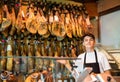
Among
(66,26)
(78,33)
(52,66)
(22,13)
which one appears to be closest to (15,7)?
(22,13)

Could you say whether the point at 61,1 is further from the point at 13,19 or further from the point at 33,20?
the point at 13,19

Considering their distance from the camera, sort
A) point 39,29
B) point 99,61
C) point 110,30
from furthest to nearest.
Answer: point 110,30 < point 39,29 < point 99,61

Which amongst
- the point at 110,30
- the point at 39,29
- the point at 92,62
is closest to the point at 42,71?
the point at 92,62

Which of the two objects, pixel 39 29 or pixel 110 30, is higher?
pixel 39 29

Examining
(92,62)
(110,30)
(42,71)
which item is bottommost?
(42,71)

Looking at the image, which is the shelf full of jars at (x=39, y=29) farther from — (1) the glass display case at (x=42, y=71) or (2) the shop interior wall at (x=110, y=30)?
(2) the shop interior wall at (x=110, y=30)

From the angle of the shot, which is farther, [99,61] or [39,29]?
[39,29]

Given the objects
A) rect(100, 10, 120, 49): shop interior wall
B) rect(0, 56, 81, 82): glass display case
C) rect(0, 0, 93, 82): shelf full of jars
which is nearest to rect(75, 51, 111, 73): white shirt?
rect(0, 56, 81, 82): glass display case

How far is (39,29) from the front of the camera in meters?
4.80

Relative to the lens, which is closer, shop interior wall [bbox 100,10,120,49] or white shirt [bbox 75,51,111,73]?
white shirt [bbox 75,51,111,73]

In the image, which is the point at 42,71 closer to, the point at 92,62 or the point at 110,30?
the point at 92,62

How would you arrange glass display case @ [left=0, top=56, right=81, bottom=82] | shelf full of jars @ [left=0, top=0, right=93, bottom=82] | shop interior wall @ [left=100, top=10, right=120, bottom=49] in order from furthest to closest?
shop interior wall @ [left=100, top=10, right=120, bottom=49]
shelf full of jars @ [left=0, top=0, right=93, bottom=82]
glass display case @ [left=0, top=56, right=81, bottom=82]

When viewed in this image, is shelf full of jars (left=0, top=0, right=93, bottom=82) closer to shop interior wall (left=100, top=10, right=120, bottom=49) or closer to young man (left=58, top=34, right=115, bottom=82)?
shop interior wall (left=100, top=10, right=120, bottom=49)

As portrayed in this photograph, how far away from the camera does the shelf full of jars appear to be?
451 cm
